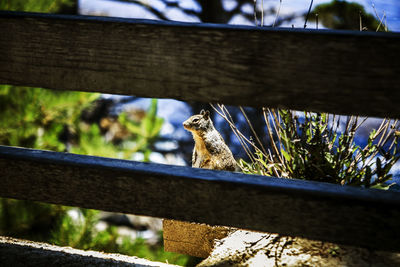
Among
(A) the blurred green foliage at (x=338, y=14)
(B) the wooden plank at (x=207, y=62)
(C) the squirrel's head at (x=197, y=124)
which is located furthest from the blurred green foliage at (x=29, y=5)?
(A) the blurred green foliage at (x=338, y=14)

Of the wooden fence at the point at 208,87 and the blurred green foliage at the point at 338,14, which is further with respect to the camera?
the blurred green foliage at the point at 338,14

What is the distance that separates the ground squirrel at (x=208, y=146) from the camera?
1.98m

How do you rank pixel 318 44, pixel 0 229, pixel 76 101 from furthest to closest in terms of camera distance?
pixel 76 101, pixel 0 229, pixel 318 44

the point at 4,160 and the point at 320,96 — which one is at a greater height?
the point at 320,96

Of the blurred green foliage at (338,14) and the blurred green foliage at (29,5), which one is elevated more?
the blurred green foliage at (338,14)

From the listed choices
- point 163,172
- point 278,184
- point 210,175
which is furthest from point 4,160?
point 278,184

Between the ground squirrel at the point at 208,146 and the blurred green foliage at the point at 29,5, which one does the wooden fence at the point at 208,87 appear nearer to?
the ground squirrel at the point at 208,146

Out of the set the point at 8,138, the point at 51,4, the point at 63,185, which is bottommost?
the point at 63,185

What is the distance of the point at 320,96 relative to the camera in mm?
756

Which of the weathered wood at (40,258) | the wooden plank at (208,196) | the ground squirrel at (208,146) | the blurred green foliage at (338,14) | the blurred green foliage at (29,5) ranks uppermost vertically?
the blurred green foliage at (338,14)

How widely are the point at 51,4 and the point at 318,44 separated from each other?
111 inches

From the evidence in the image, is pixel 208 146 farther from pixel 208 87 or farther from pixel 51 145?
pixel 51 145

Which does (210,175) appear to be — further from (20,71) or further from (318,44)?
(20,71)

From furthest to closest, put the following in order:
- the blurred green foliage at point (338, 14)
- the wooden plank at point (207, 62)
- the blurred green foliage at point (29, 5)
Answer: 1. the blurred green foliage at point (338, 14)
2. the blurred green foliage at point (29, 5)
3. the wooden plank at point (207, 62)
